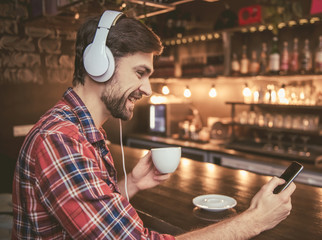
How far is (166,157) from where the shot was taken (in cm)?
121

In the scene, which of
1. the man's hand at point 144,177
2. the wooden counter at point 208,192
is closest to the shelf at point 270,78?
the wooden counter at point 208,192

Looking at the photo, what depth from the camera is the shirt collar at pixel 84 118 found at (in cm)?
105

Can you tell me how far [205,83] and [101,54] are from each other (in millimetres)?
3613

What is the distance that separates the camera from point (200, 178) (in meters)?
1.81

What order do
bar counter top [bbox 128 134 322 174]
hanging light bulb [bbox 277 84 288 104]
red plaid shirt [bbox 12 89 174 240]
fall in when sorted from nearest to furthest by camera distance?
red plaid shirt [bbox 12 89 174 240] < bar counter top [bbox 128 134 322 174] < hanging light bulb [bbox 277 84 288 104]

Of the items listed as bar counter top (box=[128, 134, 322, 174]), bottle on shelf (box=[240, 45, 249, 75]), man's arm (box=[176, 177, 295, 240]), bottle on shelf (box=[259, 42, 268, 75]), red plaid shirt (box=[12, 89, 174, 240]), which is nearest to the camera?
red plaid shirt (box=[12, 89, 174, 240])

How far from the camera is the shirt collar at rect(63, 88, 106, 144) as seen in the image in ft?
3.44

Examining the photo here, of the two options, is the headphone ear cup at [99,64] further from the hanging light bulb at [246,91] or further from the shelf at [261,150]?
the hanging light bulb at [246,91]

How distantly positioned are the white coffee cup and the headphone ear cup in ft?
1.14

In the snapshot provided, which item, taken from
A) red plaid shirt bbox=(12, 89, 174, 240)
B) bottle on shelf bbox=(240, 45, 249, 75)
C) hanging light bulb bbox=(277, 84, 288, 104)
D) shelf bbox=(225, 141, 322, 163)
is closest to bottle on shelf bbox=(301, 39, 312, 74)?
hanging light bulb bbox=(277, 84, 288, 104)

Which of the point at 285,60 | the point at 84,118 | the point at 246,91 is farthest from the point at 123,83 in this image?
the point at 246,91

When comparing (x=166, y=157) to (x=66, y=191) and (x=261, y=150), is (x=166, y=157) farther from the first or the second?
(x=261, y=150)

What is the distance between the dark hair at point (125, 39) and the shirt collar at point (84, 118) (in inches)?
4.4

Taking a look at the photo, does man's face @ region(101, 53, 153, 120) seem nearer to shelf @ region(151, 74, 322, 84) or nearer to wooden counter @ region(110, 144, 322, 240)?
wooden counter @ region(110, 144, 322, 240)
